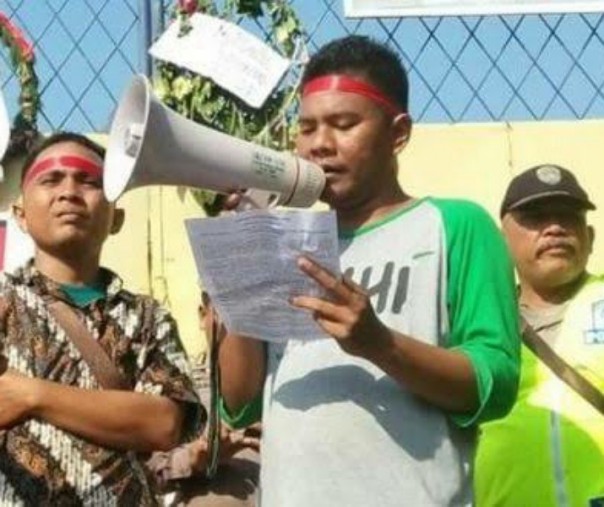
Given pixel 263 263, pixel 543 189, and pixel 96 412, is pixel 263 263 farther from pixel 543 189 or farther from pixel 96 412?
pixel 543 189

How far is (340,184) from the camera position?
291 cm

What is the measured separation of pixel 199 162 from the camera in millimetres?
2699

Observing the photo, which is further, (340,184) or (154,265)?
(154,265)

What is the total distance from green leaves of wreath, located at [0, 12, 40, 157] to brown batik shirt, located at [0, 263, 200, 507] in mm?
2428

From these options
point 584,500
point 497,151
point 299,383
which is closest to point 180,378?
point 299,383

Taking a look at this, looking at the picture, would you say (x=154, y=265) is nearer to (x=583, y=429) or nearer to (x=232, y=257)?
(x=583, y=429)

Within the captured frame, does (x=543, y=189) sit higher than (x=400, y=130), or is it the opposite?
(x=543, y=189)

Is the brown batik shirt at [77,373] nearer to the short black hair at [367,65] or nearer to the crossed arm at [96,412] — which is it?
the crossed arm at [96,412]

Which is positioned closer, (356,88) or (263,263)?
(263,263)

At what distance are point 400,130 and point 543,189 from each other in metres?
1.47

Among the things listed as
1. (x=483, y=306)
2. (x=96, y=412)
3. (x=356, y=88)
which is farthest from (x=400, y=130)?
(x=96, y=412)

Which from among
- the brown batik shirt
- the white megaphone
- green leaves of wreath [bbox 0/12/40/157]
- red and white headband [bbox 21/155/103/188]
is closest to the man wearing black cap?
the brown batik shirt

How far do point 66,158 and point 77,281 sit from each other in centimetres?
27

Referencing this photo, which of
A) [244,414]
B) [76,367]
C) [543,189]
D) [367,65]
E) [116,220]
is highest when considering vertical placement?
[543,189]
